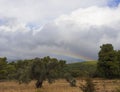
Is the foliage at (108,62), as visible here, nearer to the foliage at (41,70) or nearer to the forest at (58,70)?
the forest at (58,70)

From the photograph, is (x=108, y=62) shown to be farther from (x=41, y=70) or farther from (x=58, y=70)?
(x=41, y=70)

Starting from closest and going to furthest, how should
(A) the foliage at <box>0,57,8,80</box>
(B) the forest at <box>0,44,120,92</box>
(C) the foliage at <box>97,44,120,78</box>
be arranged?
(B) the forest at <box>0,44,120,92</box> < (C) the foliage at <box>97,44,120,78</box> < (A) the foliage at <box>0,57,8,80</box>

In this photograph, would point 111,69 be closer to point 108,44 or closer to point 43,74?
point 108,44

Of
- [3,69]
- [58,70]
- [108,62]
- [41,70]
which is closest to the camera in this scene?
[41,70]

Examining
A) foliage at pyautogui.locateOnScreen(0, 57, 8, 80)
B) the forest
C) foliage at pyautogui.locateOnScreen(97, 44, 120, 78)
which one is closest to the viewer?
the forest

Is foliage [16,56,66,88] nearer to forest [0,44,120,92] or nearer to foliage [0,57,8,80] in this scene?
forest [0,44,120,92]

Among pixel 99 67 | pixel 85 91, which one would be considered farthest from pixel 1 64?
pixel 85 91

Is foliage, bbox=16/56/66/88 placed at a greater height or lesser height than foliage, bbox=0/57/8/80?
lesser

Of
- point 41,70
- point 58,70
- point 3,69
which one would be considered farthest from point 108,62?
point 41,70

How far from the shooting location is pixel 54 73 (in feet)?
141

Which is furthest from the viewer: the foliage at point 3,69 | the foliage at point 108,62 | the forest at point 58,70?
the foliage at point 3,69

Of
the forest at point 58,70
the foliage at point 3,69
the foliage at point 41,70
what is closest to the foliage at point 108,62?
the forest at point 58,70

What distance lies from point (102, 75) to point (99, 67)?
7.06ft

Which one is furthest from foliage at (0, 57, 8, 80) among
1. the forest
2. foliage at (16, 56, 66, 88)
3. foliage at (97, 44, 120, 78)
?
foliage at (16, 56, 66, 88)
